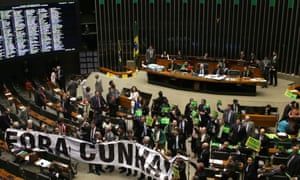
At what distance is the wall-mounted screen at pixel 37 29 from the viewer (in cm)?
1830

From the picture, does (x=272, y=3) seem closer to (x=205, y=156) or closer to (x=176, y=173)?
(x=205, y=156)

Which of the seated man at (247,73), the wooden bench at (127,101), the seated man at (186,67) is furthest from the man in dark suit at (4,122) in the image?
the seated man at (247,73)

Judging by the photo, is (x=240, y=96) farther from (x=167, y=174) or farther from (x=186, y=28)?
(x=167, y=174)

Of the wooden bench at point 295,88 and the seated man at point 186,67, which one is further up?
the seated man at point 186,67

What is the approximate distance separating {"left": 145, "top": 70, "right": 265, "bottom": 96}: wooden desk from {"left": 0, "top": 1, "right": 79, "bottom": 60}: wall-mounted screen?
169 inches

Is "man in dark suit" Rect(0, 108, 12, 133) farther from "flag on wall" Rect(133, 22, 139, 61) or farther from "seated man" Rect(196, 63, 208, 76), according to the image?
"flag on wall" Rect(133, 22, 139, 61)

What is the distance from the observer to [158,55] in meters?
23.0

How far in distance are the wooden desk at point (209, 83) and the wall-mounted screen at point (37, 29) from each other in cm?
430

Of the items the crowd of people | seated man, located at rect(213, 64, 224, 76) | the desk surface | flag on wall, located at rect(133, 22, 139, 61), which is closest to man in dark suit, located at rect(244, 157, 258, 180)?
the crowd of people

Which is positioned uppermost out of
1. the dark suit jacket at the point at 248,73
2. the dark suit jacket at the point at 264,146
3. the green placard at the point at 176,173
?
the dark suit jacket at the point at 248,73

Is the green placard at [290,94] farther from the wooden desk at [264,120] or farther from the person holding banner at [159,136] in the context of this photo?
the person holding banner at [159,136]

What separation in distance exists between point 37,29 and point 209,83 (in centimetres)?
800

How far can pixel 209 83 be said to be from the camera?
19016 millimetres

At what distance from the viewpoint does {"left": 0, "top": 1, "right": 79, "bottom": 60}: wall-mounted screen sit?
60.0 feet
